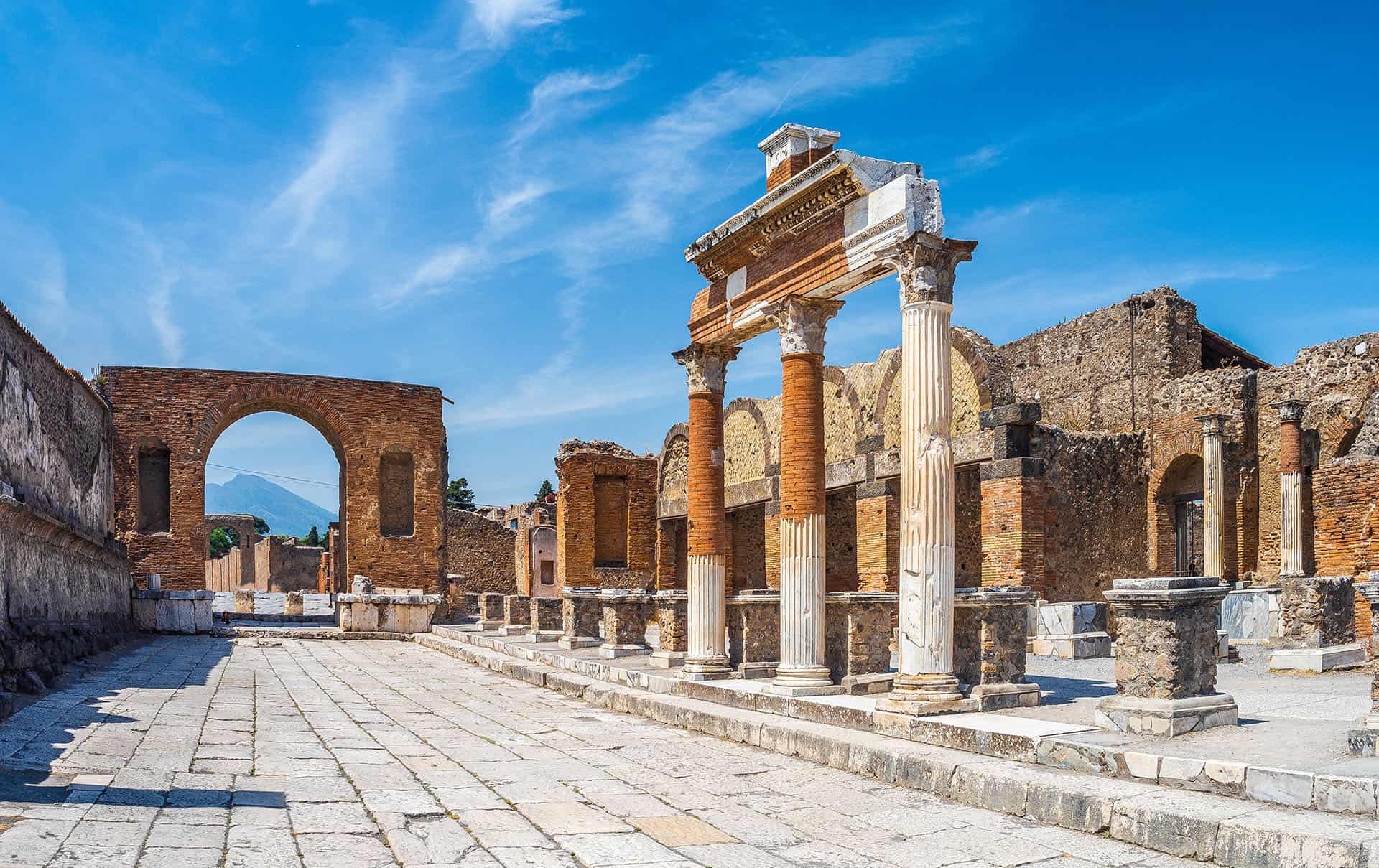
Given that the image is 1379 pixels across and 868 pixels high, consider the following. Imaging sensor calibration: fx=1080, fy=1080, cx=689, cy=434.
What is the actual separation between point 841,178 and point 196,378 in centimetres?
2134

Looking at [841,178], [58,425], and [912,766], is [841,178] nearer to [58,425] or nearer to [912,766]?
[912,766]

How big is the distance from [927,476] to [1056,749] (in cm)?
247

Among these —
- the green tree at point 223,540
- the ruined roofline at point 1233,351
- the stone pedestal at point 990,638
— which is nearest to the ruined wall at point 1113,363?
the ruined roofline at point 1233,351

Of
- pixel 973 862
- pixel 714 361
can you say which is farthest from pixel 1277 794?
pixel 714 361

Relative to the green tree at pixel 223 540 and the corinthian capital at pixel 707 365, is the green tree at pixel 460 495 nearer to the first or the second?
the green tree at pixel 223 540

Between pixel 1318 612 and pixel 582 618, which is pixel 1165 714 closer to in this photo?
pixel 1318 612

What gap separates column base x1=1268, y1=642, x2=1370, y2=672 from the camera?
10.4 m

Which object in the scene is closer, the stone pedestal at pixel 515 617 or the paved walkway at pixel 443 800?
the paved walkway at pixel 443 800

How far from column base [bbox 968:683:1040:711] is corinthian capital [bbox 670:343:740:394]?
4.79 m

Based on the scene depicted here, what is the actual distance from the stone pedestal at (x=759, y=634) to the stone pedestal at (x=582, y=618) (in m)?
4.81

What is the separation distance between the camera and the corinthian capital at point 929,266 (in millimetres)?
8188

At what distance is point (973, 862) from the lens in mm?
4664

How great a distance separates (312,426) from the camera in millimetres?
28156

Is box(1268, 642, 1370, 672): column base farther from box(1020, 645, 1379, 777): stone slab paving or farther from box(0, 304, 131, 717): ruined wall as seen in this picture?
box(0, 304, 131, 717): ruined wall
